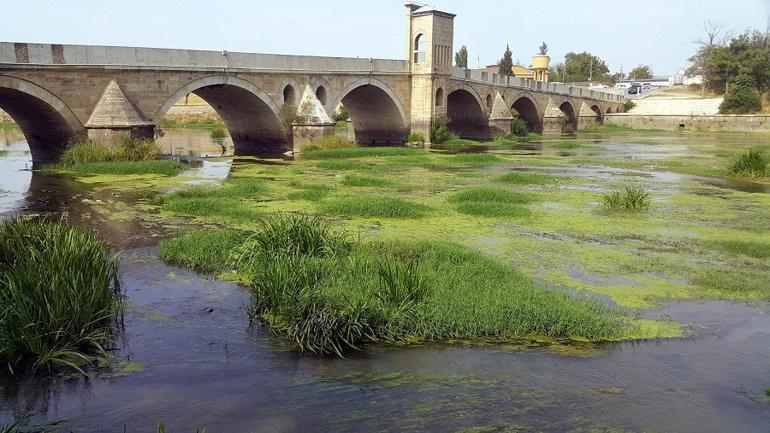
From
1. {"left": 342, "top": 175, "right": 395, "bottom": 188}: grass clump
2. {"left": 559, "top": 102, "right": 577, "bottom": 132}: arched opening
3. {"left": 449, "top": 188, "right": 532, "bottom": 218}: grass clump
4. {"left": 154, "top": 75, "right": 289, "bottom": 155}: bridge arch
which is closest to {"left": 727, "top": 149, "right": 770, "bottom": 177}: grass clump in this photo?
{"left": 449, "top": 188, "right": 532, "bottom": 218}: grass clump

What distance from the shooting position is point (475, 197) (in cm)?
1577

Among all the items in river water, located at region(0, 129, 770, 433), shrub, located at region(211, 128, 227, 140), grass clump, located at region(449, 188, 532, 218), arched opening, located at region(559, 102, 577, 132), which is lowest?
river water, located at region(0, 129, 770, 433)

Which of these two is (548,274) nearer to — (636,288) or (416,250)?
(636,288)

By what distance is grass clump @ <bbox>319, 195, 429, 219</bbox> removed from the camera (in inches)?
534

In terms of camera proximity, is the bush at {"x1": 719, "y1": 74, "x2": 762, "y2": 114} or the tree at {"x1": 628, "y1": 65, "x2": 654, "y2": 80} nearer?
the bush at {"x1": 719, "y1": 74, "x2": 762, "y2": 114}

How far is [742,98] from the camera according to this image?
5572cm

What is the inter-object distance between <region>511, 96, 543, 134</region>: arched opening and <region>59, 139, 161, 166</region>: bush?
A: 115 ft

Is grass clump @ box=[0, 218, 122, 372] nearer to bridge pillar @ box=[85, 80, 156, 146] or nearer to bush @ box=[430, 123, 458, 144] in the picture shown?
bridge pillar @ box=[85, 80, 156, 146]

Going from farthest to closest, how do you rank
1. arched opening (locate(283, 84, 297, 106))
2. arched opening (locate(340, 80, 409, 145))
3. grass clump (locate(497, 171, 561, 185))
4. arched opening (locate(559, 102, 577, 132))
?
arched opening (locate(559, 102, 577, 132)) → arched opening (locate(340, 80, 409, 145)) → arched opening (locate(283, 84, 297, 106)) → grass clump (locate(497, 171, 561, 185))

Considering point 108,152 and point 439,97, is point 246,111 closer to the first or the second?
point 108,152

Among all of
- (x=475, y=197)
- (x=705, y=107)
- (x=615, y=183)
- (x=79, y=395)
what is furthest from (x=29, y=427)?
(x=705, y=107)

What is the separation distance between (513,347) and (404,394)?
5.23 feet

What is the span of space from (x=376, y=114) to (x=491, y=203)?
84.4 feet

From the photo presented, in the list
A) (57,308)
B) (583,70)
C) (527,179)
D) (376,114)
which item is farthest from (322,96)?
(583,70)
